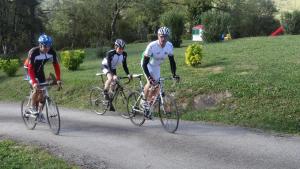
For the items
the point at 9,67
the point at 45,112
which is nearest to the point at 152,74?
the point at 45,112

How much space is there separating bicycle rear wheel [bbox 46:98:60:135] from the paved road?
0.16 metres

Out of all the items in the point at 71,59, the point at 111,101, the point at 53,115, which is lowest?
the point at 111,101

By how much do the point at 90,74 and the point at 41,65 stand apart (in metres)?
9.05

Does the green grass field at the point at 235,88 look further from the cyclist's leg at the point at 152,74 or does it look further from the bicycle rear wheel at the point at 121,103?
the cyclist's leg at the point at 152,74

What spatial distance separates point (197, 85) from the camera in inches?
566

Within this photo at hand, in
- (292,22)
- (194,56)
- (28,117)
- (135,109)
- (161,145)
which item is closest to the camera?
(161,145)

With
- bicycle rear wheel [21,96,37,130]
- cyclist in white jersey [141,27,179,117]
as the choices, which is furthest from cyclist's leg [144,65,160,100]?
bicycle rear wheel [21,96,37,130]

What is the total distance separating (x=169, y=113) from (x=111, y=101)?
3.21 metres

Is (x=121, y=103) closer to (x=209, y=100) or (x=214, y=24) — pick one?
(x=209, y=100)

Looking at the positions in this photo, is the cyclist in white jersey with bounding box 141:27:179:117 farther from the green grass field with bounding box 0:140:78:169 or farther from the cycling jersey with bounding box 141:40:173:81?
the green grass field with bounding box 0:140:78:169

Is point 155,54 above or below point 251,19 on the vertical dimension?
below

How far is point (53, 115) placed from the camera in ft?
34.9

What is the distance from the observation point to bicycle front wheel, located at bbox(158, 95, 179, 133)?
10.2m

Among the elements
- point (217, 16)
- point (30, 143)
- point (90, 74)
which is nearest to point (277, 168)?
point (30, 143)
